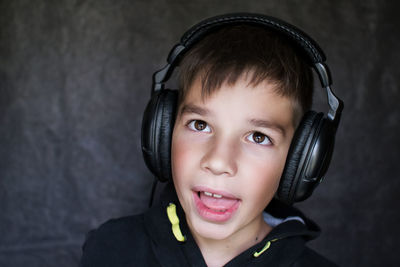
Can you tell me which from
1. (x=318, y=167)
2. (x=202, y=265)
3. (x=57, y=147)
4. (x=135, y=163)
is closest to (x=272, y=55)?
(x=318, y=167)

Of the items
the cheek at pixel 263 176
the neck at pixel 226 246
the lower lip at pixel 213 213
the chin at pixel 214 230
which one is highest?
the cheek at pixel 263 176

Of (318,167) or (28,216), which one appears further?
(28,216)

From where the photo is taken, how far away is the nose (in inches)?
40.9

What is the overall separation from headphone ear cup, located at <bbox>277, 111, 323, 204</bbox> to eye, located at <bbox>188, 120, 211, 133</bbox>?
8.6 inches

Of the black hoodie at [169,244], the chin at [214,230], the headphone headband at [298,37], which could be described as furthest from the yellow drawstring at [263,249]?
the headphone headband at [298,37]

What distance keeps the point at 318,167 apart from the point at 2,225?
1.36 metres

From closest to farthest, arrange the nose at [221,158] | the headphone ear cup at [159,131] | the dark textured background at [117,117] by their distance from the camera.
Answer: the nose at [221,158] < the headphone ear cup at [159,131] < the dark textured background at [117,117]

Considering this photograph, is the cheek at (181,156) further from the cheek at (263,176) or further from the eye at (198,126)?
the cheek at (263,176)

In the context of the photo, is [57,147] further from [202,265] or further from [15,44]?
[202,265]

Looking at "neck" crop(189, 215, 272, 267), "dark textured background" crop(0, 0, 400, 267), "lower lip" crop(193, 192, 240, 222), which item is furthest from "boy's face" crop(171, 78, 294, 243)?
"dark textured background" crop(0, 0, 400, 267)

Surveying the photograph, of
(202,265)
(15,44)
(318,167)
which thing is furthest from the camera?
(15,44)

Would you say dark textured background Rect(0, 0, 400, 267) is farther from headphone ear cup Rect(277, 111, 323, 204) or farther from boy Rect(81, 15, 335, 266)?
headphone ear cup Rect(277, 111, 323, 204)

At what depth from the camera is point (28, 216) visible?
6.12 ft

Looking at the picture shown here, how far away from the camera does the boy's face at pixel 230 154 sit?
3.51ft
